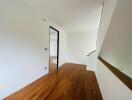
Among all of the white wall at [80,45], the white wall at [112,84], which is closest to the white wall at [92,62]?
the white wall at [80,45]

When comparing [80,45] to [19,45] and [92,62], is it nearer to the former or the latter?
[92,62]

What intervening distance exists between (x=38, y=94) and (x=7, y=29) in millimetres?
1649

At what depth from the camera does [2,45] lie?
1782 millimetres

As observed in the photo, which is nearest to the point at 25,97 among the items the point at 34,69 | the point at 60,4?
the point at 34,69

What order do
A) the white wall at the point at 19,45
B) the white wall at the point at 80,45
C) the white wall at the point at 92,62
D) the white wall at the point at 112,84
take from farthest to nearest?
1. the white wall at the point at 80,45
2. the white wall at the point at 92,62
3. the white wall at the point at 19,45
4. the white wall at the point at 112,84

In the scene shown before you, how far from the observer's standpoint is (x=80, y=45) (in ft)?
19.7

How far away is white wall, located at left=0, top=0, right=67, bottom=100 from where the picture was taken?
1821 mm

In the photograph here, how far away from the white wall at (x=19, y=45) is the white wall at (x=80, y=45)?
3346 mm

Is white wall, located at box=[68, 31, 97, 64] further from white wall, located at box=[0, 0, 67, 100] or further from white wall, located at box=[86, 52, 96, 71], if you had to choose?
white wall, located at box=[0, 0, 67, 100]

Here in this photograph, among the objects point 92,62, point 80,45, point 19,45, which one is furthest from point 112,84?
point 80,45

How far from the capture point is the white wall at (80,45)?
5727 mm

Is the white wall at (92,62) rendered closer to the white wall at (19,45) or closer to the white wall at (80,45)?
the white wall at (80,45)

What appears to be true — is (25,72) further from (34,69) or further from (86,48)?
(86,48)

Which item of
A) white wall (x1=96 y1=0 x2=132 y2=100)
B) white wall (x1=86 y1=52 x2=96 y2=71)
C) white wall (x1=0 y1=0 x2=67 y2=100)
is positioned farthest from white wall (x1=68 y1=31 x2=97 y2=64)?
white wall (x1=96 y1=0 x2=132 y2=100)
